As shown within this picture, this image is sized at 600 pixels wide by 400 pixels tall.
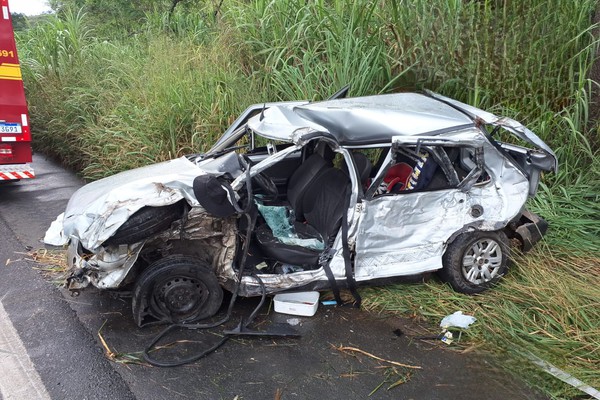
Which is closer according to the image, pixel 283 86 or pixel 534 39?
pixel 534 39

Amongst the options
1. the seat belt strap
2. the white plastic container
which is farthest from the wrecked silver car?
the white plastic container

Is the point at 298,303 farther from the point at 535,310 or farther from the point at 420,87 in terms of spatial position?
the point at 420,87

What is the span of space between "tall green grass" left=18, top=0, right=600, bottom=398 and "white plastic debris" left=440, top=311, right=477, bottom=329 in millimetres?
91

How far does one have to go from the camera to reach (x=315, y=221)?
13.6ft

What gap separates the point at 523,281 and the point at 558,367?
103cm

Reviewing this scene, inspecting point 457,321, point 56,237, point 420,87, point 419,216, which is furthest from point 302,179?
point 420,87

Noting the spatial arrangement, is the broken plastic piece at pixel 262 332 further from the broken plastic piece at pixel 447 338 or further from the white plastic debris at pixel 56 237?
the white plastic debris at pixel 56 237

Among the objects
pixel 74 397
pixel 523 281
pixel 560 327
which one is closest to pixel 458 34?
pixel 523 281

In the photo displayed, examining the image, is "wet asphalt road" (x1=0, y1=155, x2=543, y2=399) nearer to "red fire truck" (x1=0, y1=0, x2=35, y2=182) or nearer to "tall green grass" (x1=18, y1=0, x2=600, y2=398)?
"tall green grass" (x1=18, y1=0, x2=600, y2=398)

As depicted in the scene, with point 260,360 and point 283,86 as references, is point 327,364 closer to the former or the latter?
point 260,360

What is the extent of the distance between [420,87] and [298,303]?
12.3 ft

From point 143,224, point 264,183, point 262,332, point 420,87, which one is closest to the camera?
point 143,224

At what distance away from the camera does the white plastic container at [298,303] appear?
393 centimetres

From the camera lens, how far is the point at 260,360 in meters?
3.42
